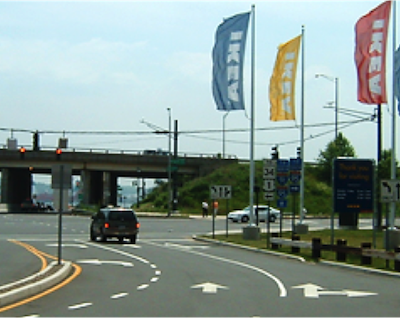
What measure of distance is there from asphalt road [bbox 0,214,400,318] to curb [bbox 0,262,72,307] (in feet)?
1.24

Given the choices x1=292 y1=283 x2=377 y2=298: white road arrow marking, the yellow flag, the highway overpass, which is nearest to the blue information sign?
the yellow flag

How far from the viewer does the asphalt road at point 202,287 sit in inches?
481

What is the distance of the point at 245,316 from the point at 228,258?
13.6 metres

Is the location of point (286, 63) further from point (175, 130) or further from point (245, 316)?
point (175, 130)

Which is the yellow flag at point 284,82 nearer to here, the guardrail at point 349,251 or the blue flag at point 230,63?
the blue flag at point 230,63

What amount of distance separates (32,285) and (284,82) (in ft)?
77.2

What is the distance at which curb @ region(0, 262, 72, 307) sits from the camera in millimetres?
12906

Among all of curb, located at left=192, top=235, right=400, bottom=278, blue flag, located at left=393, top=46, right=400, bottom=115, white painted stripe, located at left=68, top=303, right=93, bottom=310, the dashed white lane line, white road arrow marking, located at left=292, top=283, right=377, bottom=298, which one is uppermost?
blue flag, located at left=393, top=46, right=400, bottom=115

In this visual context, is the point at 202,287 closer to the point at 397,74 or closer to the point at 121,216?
the point at 121,216

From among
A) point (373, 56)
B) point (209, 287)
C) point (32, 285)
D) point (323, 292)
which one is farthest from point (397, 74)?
point (32, 285)

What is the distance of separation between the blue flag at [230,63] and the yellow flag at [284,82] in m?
3.45

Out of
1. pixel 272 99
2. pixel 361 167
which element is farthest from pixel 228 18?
pixel 361 167

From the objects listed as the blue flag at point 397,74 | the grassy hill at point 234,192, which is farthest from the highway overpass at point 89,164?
the blue flag at point 397,74

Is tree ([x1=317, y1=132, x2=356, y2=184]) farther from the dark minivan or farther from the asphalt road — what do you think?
the asphalt road
